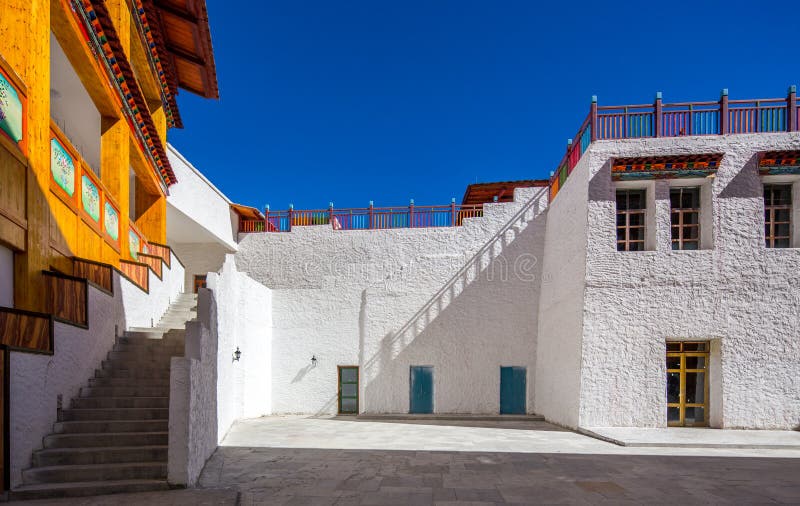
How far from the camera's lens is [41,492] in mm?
5832

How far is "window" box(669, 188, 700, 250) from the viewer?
12.7m

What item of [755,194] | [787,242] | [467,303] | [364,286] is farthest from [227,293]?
[787,242]

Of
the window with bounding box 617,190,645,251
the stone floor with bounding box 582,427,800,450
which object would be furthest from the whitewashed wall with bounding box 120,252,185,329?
the window with bounding box 617,190,645,251

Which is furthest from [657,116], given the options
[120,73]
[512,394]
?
[120,73]

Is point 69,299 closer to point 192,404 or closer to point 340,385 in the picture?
point 192,404

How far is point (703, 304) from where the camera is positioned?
12188 millimetres

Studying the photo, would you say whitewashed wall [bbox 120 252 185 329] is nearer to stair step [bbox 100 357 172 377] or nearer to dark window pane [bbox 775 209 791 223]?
stair step [bbox 100 357 172 377]

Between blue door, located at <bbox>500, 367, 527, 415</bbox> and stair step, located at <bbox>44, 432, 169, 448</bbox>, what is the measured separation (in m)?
11.3

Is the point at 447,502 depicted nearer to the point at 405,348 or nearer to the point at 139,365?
the point at 139,365

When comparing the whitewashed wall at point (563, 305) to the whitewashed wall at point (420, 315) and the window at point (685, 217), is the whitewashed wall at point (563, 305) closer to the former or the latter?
the whitewashed wall at point (420, 315)

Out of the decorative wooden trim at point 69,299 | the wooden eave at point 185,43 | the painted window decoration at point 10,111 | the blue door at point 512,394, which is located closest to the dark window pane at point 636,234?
the blue door at point 512,394

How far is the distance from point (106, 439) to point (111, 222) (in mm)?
6056

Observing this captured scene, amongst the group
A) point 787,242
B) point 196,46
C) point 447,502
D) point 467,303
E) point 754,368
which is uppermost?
point 196,46

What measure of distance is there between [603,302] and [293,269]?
10170 millimetres
